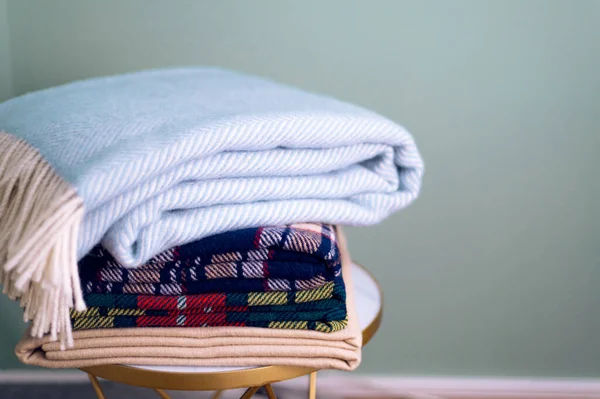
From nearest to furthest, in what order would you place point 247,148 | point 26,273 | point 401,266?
point 26,273 → point 247,148 → point 401,266

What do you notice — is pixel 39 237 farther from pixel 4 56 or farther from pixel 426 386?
pixel 426 386

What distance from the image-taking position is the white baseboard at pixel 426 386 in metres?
1.27

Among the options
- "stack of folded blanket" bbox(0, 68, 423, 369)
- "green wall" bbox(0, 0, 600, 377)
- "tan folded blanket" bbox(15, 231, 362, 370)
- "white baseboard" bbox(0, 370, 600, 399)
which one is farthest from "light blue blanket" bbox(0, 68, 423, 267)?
"white baseboard" bbox(0, 370, 600, 399)

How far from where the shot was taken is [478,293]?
1.23 m

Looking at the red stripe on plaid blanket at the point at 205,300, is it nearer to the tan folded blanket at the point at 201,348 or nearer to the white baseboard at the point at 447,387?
the tan folded blanket at the point at 201,348

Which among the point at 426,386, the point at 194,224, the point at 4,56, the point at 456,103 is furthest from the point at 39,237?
the point at 426,386

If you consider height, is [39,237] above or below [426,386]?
above

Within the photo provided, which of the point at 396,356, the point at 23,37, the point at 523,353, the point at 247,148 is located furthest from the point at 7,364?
the point at 523,353

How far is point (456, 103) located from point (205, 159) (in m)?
0.71

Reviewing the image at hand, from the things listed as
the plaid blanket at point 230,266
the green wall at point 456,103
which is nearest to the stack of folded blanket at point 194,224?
the plaid blanket at point 230,266

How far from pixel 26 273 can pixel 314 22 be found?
79cm

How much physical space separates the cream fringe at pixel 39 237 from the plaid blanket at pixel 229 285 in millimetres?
75

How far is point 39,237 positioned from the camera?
45cm

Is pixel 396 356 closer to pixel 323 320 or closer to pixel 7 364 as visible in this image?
pixel 323 320
